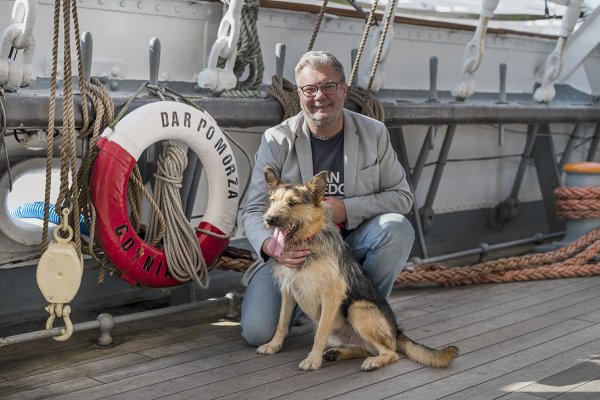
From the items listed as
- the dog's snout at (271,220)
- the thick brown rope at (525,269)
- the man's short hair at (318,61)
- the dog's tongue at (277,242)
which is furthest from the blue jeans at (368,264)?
the thick brown rope at (525,269)

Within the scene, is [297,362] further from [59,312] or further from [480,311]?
[480,311]

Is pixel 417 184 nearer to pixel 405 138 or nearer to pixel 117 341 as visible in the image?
pixel 405 138

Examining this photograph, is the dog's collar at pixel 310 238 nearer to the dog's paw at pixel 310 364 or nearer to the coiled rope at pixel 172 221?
the dog's paw at pixel 310 364

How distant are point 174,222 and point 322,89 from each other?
33.2 inches

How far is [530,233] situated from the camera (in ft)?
21.8

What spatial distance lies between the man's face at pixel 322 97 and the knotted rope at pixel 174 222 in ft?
1.98

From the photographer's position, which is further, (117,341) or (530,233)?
(530,233)

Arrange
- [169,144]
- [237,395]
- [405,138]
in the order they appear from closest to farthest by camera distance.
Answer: [237,395]
[169,144]
[405,138]

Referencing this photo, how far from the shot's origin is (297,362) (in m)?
3.29

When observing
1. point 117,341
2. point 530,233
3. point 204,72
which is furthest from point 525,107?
point 117,341

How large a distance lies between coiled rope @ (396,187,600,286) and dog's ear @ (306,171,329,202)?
151 centimetres

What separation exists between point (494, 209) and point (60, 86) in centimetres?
354

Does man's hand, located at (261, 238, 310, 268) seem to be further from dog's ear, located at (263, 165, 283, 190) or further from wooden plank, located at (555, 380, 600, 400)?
wooden plank, located at (555, 380, 600, 400)

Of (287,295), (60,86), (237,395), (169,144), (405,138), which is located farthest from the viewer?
(405,138)
